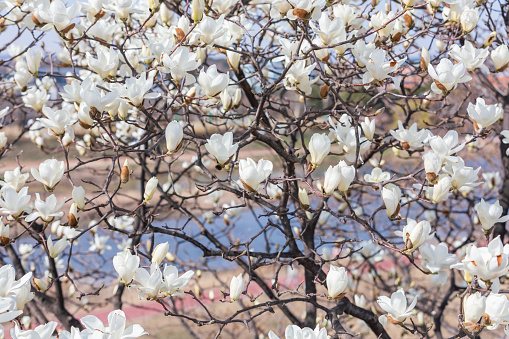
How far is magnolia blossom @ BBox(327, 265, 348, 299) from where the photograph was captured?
767 millimetres

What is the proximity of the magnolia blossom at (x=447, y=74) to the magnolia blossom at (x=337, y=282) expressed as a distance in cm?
39

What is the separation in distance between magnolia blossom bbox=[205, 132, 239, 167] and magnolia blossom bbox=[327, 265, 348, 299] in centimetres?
26

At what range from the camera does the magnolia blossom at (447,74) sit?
85 centimetres

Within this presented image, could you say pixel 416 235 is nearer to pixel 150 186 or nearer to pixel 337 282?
pixel 337 282

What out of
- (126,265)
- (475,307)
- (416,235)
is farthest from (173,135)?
(475,307)

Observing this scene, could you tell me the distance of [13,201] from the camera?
0.85 meters

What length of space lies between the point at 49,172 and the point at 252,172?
0.39 m

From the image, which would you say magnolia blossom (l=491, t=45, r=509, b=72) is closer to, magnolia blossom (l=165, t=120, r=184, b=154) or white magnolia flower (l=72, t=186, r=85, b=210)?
magnolia blossom (l=165, t=120, r=184, b=154)

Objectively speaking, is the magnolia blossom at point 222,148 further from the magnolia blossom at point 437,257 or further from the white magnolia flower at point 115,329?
the magnolia blossom at point 437,257

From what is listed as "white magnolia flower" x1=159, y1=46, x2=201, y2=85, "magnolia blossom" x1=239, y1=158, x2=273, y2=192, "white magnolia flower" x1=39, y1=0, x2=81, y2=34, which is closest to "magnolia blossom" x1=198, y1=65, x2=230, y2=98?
"white magnolia flower" x1=159, y1=46, x2=201, y2=85

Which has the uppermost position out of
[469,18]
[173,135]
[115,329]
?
[469,18]

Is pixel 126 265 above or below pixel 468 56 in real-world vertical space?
below

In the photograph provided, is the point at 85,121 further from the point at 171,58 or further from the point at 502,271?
the point at 502,271

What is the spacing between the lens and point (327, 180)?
79cm
